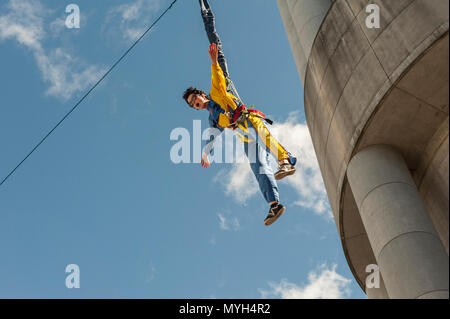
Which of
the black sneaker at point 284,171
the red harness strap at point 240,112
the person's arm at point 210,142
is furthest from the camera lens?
the person's arm at point 210,142

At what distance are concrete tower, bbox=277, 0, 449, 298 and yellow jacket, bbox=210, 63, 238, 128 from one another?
6.57 ft

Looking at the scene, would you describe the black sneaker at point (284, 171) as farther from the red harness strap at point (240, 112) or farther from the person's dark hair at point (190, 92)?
the person's dark hair at point (190, 92)

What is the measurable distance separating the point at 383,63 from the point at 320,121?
259 centimetres

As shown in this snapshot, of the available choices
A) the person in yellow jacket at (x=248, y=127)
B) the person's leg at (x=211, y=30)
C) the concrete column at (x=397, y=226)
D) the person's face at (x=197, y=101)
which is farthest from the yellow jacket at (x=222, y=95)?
the concrete column at (x=397, y=226)

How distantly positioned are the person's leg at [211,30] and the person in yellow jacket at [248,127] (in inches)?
1.0

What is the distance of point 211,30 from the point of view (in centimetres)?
1325

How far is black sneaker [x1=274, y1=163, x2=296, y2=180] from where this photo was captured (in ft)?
33.4

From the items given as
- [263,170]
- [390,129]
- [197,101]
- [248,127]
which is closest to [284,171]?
[263,170]

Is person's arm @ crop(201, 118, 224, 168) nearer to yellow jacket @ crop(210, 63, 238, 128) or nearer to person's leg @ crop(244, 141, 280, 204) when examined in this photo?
yellow jacket @ crop(210, 63, 238, 128)

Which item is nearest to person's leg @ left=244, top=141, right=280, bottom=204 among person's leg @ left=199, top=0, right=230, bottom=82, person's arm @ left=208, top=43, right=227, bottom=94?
person's arm @ left=208, top=43, right=227, bottom=94

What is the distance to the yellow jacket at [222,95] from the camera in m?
11.7

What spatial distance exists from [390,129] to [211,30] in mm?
5513
